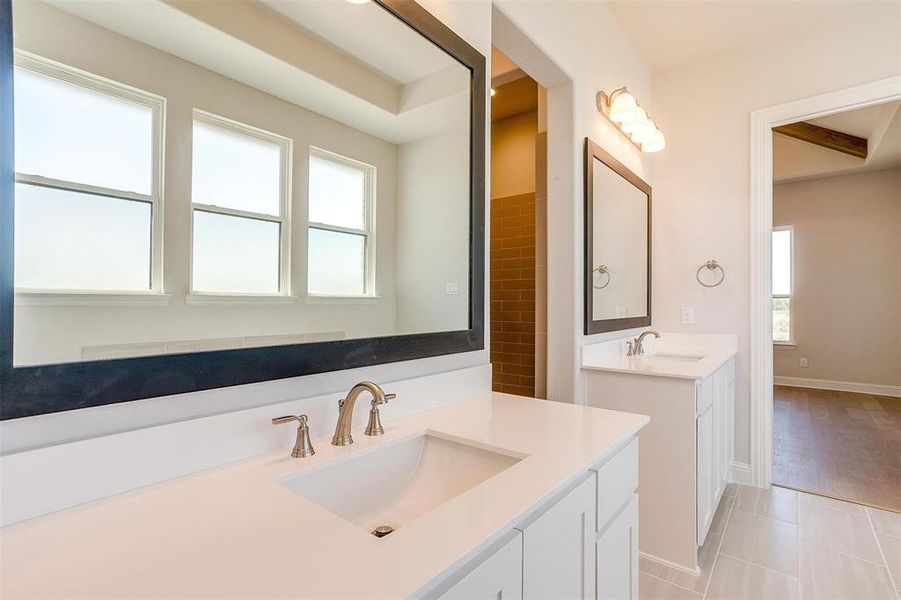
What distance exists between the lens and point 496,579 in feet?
2.21

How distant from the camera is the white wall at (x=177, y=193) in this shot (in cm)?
67

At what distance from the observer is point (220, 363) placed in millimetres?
851

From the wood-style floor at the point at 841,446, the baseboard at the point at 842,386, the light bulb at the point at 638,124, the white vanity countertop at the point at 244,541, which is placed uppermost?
the light bulb at the point at 638,124

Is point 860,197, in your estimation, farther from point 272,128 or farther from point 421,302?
point 272,128

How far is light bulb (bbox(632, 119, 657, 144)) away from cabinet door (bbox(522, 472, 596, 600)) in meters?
2.20

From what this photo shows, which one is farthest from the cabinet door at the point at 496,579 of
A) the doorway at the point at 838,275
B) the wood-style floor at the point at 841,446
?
the doorway at the point at 838,275

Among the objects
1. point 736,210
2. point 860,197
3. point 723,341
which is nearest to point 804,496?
point 723,341

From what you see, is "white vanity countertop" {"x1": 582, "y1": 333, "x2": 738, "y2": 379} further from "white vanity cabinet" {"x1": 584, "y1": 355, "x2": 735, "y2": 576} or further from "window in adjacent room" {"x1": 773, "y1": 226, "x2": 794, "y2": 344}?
"window in adjacent room" {"x1": 773, "y1": 226, "x2": 794, "y2": 344}

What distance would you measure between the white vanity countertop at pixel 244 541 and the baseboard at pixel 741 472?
2429mm

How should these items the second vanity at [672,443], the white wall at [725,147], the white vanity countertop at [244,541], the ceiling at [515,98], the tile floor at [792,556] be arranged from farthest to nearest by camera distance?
the ceiling at [515,98]
the white wall at [725,147]
the second vanity at [672,443]
the tile floor at [792,556]
the white vanity countertop at [244,541]

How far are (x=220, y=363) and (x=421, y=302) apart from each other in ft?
1.96

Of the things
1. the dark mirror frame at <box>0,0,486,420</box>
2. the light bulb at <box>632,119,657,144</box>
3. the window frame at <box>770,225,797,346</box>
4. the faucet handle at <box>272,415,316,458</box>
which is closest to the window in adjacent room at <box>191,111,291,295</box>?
the dark mirror frame at <box>0,0,486,420</box>

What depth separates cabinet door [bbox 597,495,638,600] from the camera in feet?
3.38

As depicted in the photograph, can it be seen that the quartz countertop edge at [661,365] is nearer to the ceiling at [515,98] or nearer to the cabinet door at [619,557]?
the cabinet door at [619,557]
